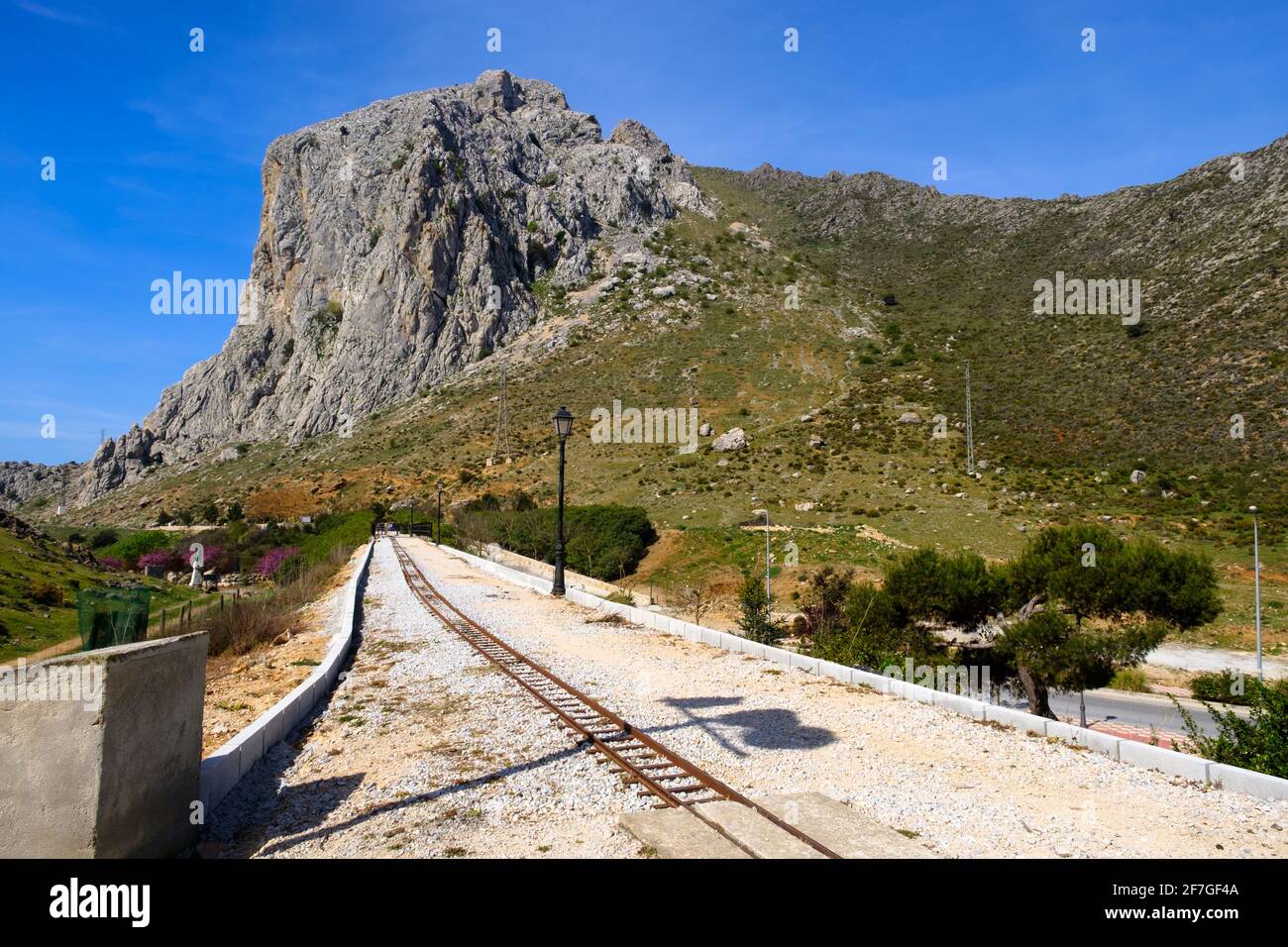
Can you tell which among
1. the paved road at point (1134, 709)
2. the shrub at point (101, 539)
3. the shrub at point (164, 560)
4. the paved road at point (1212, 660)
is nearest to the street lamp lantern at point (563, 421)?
the paved road at point (1134, 709)

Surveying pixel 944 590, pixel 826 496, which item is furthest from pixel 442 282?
pixel 944 590

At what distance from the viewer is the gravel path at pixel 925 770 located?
488 centimetres

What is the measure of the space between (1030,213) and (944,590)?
288ft

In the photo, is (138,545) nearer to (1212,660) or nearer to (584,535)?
(584,535)

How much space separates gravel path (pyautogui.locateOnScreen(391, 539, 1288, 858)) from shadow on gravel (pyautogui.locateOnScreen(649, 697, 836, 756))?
0.07 ft

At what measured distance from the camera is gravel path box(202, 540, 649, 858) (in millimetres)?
4809

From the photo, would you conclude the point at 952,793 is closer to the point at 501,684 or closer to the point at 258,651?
the point at 501,684

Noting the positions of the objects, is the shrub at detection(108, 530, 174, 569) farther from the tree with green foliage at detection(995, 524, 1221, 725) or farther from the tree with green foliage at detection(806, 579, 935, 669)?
the tree with green foliage at detection(995, 524, 1221, 725)

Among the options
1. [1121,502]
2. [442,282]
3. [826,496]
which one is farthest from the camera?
[442,282]

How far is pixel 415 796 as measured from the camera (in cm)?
561

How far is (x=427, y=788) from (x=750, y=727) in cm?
340

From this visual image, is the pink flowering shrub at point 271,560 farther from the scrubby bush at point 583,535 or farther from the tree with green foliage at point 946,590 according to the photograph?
the tree with green foliage at point 946,590
